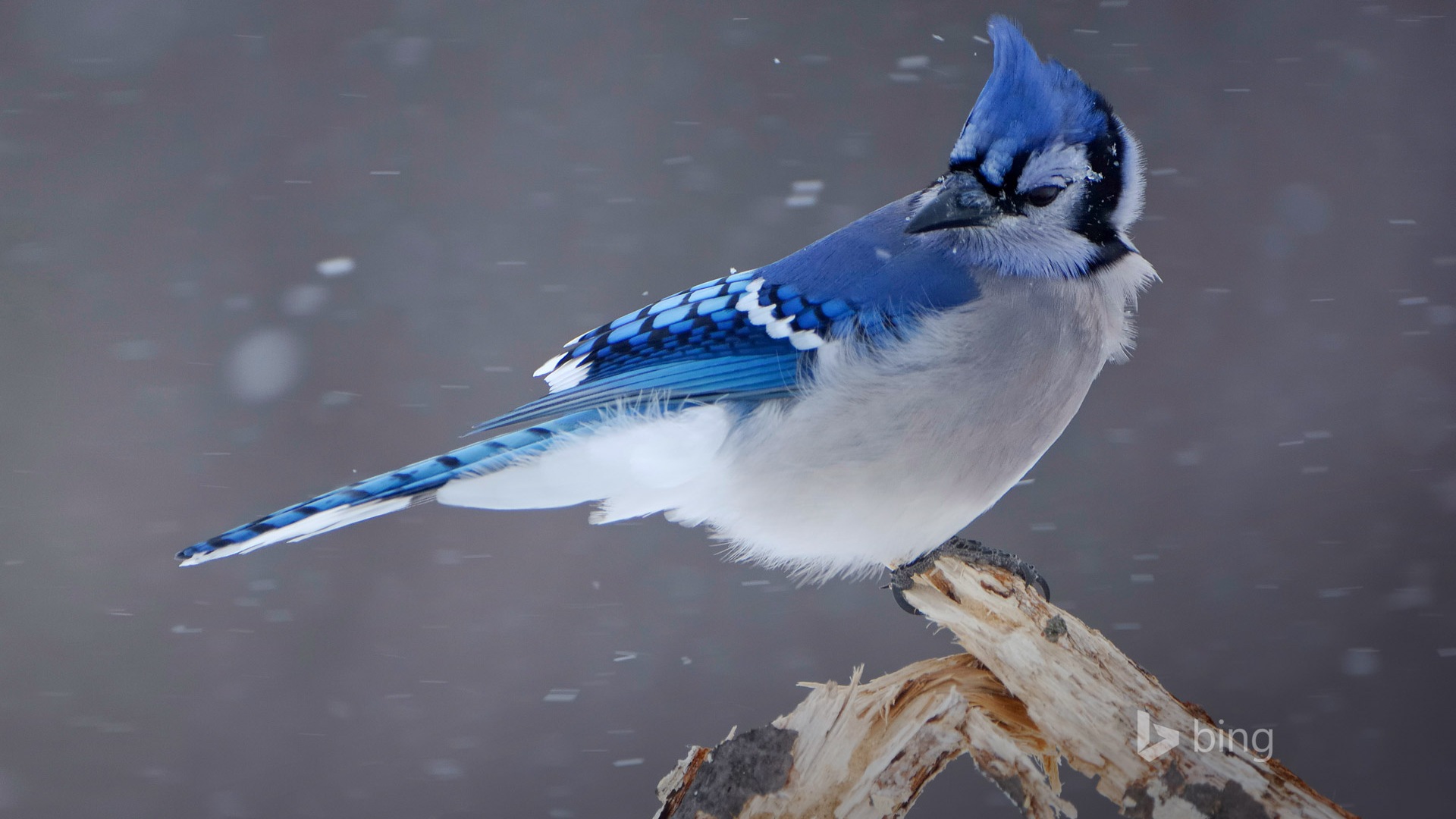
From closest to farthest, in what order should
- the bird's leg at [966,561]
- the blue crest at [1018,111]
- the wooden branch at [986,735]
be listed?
the wooden branch at [986,735]
the blue crest at [1018,111]
the bird's leg at [966,561]

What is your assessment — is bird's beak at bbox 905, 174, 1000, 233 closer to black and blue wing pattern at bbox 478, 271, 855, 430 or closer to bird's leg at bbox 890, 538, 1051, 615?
black and blue wing pattern at bbox 478, 271, 855, 430

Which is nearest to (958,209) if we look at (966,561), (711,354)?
(711,354)

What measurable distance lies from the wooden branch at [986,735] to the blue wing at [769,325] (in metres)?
0.38

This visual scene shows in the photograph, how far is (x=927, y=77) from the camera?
7.41 feet

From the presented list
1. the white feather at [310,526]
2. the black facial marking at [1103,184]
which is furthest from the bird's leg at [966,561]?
the white feather at [310,526]

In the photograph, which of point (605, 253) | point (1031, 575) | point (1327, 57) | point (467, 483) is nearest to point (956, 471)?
point (1031, 575)

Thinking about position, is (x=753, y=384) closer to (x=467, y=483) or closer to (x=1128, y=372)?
(x=467, y=483)

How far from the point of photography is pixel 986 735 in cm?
125

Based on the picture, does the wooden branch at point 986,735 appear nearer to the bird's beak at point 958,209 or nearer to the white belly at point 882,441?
the white belly at point 882,441

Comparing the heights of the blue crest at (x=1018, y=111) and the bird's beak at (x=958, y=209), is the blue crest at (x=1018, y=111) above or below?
above

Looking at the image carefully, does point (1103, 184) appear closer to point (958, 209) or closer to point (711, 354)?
point (958, 209)

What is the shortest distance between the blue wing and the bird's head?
7 centimetres

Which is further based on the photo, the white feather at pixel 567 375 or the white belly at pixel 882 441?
the white feather at pixel 567 375

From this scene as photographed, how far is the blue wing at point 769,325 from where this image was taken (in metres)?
1.36
